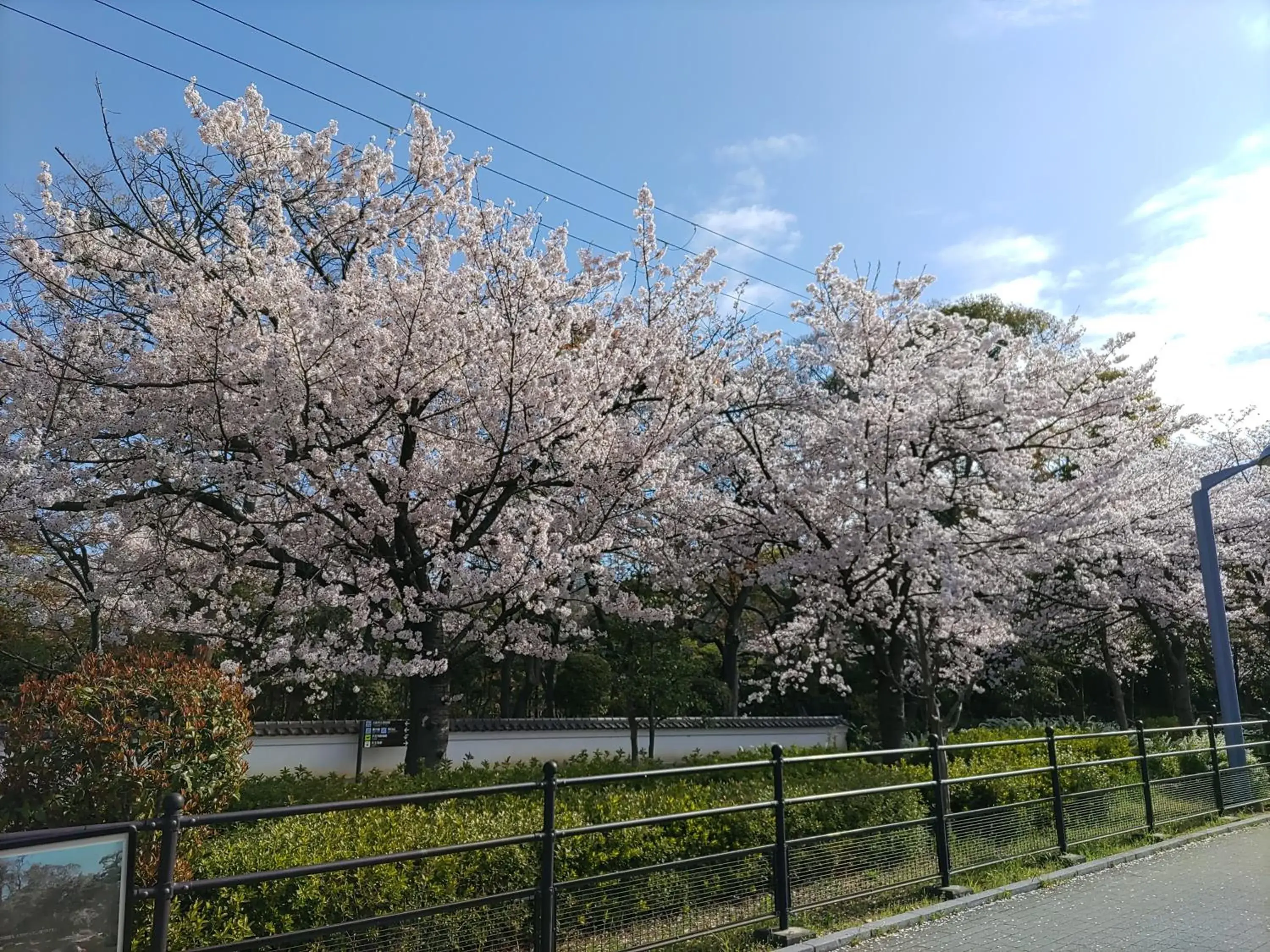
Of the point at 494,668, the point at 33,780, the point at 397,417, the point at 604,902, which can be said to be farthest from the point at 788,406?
the point at 494,668

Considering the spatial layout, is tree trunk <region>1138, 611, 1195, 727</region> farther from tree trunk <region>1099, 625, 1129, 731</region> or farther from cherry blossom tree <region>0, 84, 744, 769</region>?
cherry blossom tree <region>0, 84, 744, 769</region>

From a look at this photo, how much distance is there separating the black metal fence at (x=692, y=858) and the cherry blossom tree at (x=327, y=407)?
11.6 ft

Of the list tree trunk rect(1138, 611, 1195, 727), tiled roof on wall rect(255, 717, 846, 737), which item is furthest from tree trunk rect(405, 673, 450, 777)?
tree trunk rect(1138, 611, 1195, 727)

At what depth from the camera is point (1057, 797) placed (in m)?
8.44

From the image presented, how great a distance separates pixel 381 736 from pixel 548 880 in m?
12.7

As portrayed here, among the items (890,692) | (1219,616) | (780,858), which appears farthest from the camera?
(890,692)

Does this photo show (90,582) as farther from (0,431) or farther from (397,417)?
(397,417)

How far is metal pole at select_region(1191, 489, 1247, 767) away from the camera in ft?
38.4

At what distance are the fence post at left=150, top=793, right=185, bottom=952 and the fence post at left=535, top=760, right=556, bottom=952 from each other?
1799 mm

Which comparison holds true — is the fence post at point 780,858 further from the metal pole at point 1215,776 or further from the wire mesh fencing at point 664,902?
the metal pole at point 1215,776

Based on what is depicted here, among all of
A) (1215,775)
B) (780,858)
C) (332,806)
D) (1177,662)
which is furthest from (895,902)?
(1177,662)

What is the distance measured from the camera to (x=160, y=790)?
5.10 meters

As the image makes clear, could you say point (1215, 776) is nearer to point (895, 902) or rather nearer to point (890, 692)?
point (890, 692)

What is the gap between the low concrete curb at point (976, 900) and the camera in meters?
5.57
